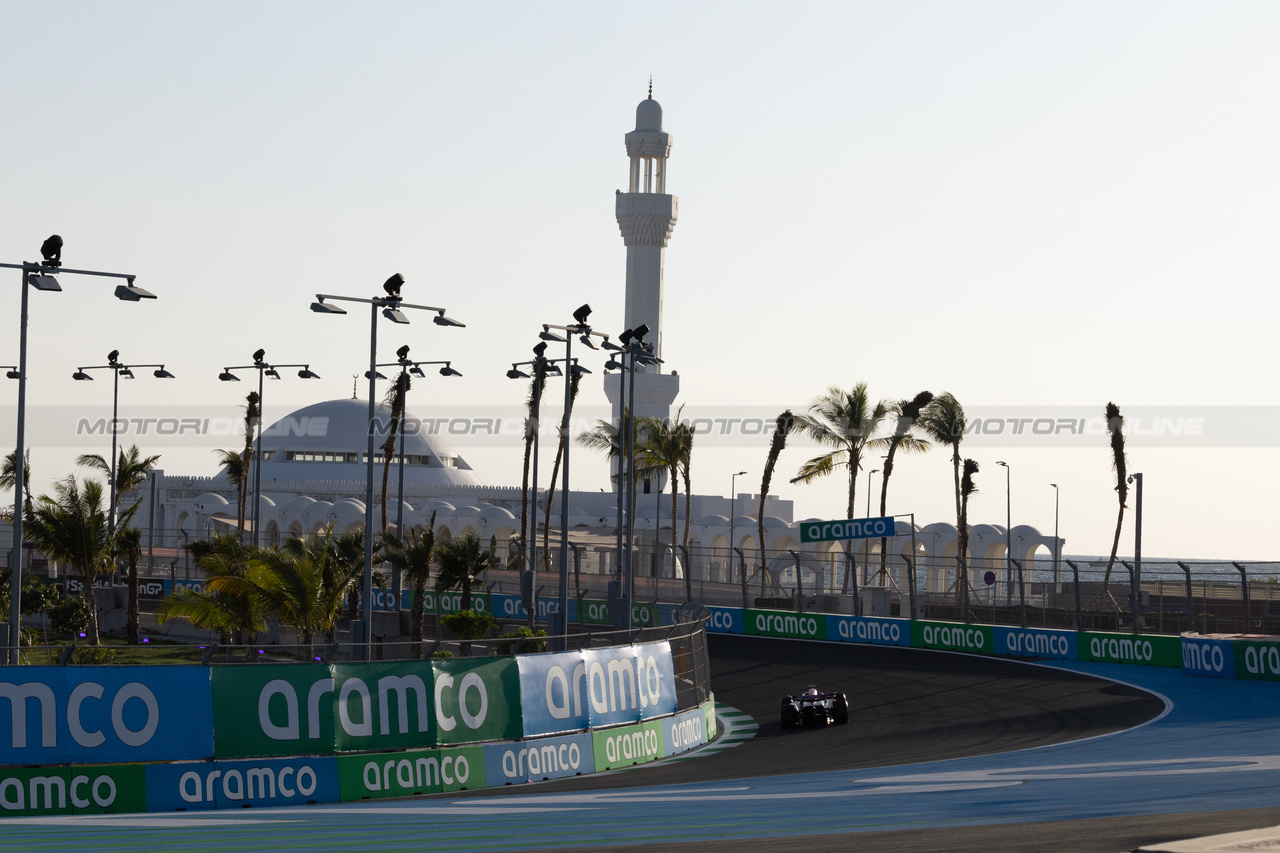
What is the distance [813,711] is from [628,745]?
23.4ft

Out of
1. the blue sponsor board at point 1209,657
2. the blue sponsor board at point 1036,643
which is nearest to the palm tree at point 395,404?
the blue sponsor board at point 1036,643

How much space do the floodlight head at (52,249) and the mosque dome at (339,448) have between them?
264 ft

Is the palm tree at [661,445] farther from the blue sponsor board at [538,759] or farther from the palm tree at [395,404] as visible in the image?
the blue sponsor board at [538,759]

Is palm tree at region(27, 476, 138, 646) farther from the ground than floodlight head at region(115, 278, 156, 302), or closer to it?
closer to it

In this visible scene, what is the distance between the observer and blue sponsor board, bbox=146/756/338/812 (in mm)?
17125

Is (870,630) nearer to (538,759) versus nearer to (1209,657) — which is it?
(1209,657)

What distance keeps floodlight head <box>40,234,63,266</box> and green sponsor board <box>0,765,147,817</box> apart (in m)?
9.87

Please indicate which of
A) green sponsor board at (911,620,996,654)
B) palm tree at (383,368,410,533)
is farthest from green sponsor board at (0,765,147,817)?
palm tree at (383,368,410,533)

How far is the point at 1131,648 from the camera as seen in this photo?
123ft

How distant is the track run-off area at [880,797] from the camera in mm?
11641

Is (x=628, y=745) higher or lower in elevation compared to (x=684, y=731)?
higher

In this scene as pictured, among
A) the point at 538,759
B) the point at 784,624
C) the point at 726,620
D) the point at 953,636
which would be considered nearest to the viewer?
the point at 538,759

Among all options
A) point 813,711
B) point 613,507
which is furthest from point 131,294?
point 613,507

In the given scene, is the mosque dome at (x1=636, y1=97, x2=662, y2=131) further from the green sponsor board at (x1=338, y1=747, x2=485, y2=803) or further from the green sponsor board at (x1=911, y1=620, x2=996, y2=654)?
the green sponsor board at (x1=338, y1=747, x2=485, y2=803)
